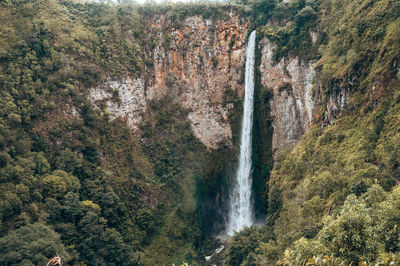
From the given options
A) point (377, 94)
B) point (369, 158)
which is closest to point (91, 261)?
point (369, 158)

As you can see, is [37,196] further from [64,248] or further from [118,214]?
[118,214]

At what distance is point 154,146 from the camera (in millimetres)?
31281

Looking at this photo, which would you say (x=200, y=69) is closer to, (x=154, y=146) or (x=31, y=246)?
(x=154, y=146)

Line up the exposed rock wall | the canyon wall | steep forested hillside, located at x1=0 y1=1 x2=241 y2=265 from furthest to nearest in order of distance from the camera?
the canyon wall → the exposed rock wall → steep forested hillside, located at x1=0 y1=1 x2=241 y2=265

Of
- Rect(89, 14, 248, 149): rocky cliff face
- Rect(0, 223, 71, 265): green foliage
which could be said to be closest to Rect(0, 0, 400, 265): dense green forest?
Rect(0, 223, 71, 265): green foliage

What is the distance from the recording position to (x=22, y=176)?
72.5ft

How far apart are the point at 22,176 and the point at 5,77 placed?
7.51 m

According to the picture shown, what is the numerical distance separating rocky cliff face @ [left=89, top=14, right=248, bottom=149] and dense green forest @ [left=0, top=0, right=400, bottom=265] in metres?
0.90

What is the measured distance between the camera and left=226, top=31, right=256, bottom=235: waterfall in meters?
Answer: 30.3

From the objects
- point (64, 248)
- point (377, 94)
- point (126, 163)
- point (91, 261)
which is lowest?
point (91, 261)

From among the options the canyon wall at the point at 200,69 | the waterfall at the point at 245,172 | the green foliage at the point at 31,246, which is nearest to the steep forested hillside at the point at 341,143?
the waterfall at the point at 245,172

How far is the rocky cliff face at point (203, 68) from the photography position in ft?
107

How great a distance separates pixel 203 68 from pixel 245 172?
10817 millimetres

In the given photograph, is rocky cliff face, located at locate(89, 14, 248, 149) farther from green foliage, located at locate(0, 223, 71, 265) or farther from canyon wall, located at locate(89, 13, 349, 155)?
green foliage, located at locate(0, 223, 71, 265)
